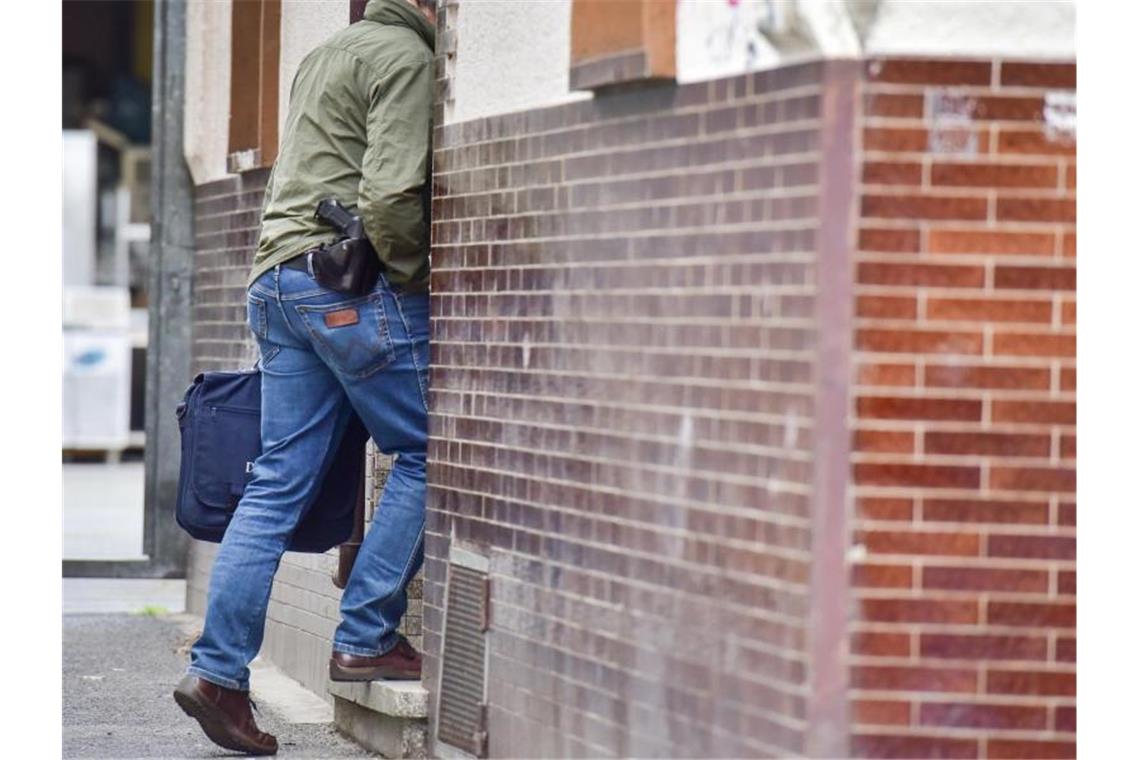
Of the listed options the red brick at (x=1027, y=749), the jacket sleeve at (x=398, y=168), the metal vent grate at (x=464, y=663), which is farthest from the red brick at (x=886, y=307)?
the jacket sleeve at (x=398, y=168)

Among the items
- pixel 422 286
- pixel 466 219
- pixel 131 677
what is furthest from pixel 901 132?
pixel 131 677

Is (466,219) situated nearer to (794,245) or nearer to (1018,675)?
(794,245)

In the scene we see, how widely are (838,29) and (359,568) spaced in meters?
2.59

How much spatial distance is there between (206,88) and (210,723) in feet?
13.9

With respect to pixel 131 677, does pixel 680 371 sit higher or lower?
A: higher

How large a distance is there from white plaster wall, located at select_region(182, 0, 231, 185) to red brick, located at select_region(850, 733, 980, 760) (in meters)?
5.82

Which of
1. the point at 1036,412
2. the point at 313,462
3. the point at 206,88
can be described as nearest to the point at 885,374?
the point at 1036,412

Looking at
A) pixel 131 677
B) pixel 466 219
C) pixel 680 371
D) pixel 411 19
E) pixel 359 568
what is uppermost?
pixel 411 19

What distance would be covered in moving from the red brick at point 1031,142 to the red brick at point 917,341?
13.1 inches

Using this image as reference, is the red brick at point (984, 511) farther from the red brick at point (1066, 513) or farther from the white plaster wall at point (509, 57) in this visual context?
the white plaster wall at point (509, 57)

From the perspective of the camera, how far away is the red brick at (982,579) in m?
4.01

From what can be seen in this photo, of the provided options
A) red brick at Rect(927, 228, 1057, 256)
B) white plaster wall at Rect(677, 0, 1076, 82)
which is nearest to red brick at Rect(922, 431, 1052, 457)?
red brick at Rect(927, 228, 1057, 256)

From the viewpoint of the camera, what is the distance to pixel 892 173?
3.96m
